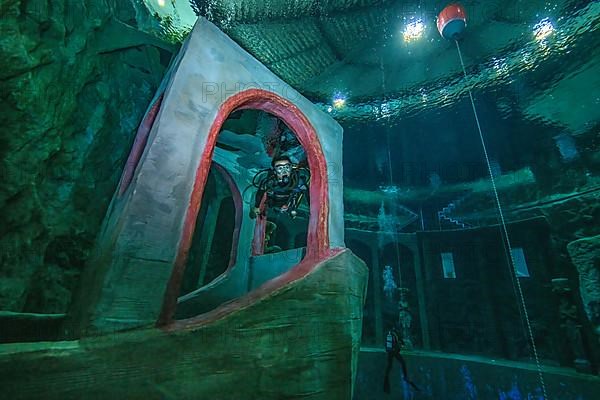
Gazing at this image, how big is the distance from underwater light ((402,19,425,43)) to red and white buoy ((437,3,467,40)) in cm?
64

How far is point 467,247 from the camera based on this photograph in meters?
15.9

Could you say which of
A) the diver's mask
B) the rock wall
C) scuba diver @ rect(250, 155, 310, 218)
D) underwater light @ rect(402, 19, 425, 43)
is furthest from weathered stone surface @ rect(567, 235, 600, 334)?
the rock wall

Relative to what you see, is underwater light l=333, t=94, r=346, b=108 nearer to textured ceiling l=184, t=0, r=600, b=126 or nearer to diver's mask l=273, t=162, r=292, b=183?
textured ceiling l=184, t=0, r=600, b=126

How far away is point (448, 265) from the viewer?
56.3ft

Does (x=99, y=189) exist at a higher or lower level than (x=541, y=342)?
higher

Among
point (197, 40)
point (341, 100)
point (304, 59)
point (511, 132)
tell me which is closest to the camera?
point (197, 40)

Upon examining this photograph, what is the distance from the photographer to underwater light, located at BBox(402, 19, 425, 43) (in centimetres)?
640

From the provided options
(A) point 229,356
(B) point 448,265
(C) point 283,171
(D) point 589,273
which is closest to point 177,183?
(A) point 229,356

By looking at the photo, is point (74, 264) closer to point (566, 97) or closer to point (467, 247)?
point (566, 97)

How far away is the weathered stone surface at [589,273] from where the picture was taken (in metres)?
8.96

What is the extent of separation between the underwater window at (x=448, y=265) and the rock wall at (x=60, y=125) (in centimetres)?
1766

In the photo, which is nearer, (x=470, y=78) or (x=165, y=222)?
(x=165, y=222)

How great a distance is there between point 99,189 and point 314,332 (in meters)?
6.17

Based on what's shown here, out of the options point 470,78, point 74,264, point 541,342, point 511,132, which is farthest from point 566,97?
point 74,264
